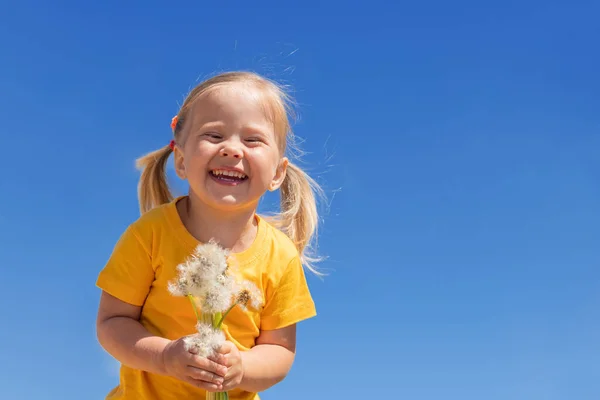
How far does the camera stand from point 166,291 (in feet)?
14.9

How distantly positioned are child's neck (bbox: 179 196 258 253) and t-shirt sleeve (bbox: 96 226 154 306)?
1.26 feet

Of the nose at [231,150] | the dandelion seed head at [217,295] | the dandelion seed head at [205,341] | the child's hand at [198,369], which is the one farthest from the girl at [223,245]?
the dandelion seed head at [217,295]

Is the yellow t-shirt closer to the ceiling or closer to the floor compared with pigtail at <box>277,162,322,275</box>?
closer to the floor

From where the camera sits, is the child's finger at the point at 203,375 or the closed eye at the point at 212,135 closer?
the child's finger at the point at 203,375

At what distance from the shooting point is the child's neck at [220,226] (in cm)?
476

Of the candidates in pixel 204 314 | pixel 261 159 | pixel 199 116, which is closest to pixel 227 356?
pixel 204 314

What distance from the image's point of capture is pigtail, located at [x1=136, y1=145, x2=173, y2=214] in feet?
18.2

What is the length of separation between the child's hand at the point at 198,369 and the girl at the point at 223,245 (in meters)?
0.41

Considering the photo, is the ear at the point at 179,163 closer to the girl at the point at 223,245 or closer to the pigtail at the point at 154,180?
the girl at the point at 223,245

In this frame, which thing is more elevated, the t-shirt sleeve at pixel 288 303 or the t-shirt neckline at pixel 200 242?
the t-shirt neckline at pixel 200 242

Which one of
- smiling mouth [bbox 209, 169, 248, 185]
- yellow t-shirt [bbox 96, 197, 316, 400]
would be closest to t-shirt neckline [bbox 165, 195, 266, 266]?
yellow t-shirt [bbox 96, 197, 316, 400]

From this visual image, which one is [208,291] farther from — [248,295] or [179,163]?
[179,163]

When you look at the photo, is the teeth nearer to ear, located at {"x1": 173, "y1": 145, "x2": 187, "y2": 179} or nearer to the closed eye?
the closed eye

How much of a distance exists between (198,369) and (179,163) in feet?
5.37
